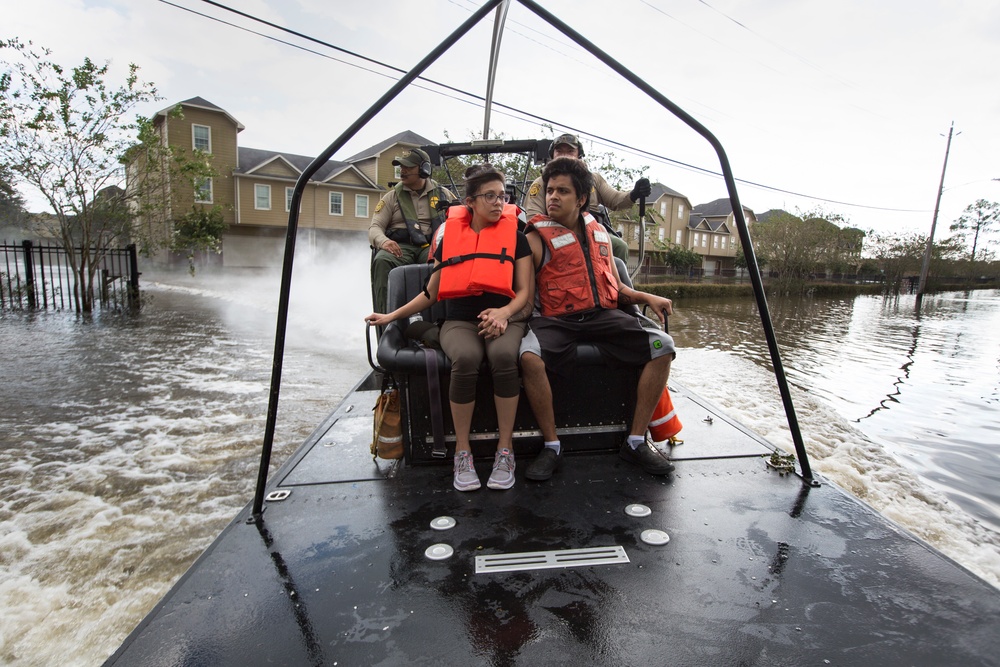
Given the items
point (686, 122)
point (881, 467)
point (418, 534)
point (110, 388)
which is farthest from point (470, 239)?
point (110, 388)

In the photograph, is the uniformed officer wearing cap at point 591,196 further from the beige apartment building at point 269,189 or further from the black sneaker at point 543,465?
the beige apartment building at point 269,189

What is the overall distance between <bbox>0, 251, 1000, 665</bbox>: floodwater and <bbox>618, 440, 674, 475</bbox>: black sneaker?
475 mm

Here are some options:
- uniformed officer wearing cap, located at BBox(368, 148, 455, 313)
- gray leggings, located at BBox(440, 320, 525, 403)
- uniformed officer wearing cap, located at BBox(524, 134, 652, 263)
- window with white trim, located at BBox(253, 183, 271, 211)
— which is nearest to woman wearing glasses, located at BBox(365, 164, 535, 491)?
gray leggings, located at BBox(440, 320, 525, 403)

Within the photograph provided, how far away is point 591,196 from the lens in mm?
4066

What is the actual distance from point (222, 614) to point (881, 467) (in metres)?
4.51

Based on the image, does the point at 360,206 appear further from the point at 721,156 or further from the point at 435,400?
the point at 721,156

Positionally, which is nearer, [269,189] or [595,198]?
[595,198]

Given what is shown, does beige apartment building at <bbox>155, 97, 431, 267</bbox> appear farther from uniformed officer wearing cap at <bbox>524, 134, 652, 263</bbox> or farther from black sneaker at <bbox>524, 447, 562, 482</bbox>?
black sneaker at <bbox>524, 447, 562, 482</bbox>

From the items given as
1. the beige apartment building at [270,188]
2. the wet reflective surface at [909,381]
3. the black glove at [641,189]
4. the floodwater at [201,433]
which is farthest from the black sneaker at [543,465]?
the beige apartment building at [270,188]

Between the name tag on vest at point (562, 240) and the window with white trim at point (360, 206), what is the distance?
27404mm

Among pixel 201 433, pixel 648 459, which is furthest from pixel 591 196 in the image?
pixel 201 433

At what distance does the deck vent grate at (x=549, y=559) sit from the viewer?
1.85 metres

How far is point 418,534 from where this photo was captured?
207cm

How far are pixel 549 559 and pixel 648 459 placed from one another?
3.06ft
